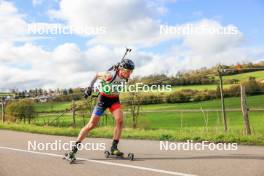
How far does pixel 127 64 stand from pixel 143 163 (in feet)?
6.28

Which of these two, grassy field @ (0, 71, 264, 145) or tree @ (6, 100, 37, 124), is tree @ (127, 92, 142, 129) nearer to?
grassy field @ (0, 71, 264, 145)

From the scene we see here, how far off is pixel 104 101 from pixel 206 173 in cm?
296

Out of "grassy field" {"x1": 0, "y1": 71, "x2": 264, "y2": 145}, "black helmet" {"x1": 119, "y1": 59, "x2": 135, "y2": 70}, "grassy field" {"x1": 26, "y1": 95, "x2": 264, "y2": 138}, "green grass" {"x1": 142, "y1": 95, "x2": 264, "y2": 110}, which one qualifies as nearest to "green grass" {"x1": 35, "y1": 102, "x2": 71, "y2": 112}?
"grassy field" {"x1": 0, "y1": 71, "x2": 264, "y2": 145}

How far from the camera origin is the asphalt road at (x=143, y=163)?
711 cm

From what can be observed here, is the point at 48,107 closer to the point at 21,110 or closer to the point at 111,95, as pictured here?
the point at 21,110

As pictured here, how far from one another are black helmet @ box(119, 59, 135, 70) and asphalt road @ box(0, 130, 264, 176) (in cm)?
174

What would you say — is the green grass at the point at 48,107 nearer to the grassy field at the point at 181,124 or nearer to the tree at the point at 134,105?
the grassy field at the point at 181,124

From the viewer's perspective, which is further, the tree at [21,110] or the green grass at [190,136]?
the tree at [21,110]

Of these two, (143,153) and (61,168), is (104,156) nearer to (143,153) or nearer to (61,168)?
(143,153)

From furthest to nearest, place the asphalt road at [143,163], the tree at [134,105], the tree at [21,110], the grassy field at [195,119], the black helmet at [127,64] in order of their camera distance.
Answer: the tree at [21,110] → the tree at [134,105] → the grassy field at [195,119] → the black helmet at [127,64] → the asphalt road at [143,163]

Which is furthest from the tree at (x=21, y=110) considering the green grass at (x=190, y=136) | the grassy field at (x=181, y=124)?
the green grass at (x=190, y=136)

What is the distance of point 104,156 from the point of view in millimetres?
9047

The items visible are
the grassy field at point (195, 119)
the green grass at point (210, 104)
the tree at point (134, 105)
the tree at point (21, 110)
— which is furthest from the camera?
the tree at point (21, 110)

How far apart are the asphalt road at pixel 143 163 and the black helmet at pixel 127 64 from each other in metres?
1.74
